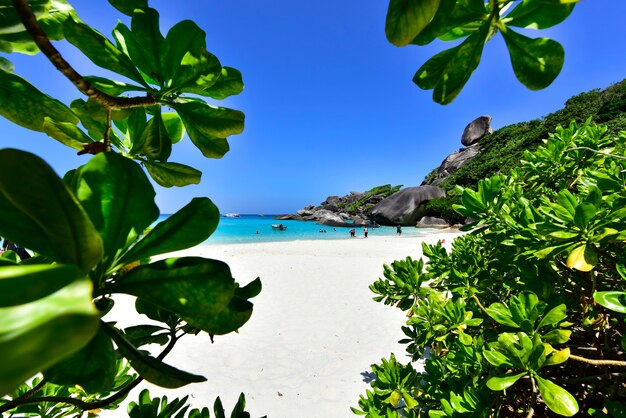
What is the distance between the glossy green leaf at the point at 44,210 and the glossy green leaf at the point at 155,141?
19.8 inches

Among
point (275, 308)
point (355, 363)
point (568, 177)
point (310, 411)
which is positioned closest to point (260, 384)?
point (310, 411)

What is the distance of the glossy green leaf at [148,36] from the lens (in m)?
0.58

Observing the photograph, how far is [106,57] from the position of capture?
0.58m

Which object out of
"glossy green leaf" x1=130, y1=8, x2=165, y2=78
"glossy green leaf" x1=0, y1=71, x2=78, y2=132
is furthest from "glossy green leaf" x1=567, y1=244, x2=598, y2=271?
"glossy green leaf" x1=0, y1=71, x2=78, y2=132

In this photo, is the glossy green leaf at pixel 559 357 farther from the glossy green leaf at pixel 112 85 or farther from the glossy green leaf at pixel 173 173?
the glossy green leaf at pixel 112 85

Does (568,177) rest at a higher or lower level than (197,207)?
higher

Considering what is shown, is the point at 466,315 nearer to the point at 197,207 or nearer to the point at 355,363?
the point at 197,207

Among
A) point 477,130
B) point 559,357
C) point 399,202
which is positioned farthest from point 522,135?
point 559,357

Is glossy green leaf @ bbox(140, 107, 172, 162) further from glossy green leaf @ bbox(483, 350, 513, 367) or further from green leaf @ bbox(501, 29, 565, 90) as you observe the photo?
glossy green leaf @ bbox(483, 350, 513, 367)

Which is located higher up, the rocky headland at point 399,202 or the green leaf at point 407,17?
the rocky headland at point 399,202

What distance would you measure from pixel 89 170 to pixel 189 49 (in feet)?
1.19

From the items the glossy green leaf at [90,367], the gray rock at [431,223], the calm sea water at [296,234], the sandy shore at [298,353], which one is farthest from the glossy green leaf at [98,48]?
the gray rock at [431,223]

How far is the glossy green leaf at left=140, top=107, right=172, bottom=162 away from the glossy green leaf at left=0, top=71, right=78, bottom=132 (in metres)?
0.17

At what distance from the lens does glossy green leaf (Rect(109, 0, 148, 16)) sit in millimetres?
572
